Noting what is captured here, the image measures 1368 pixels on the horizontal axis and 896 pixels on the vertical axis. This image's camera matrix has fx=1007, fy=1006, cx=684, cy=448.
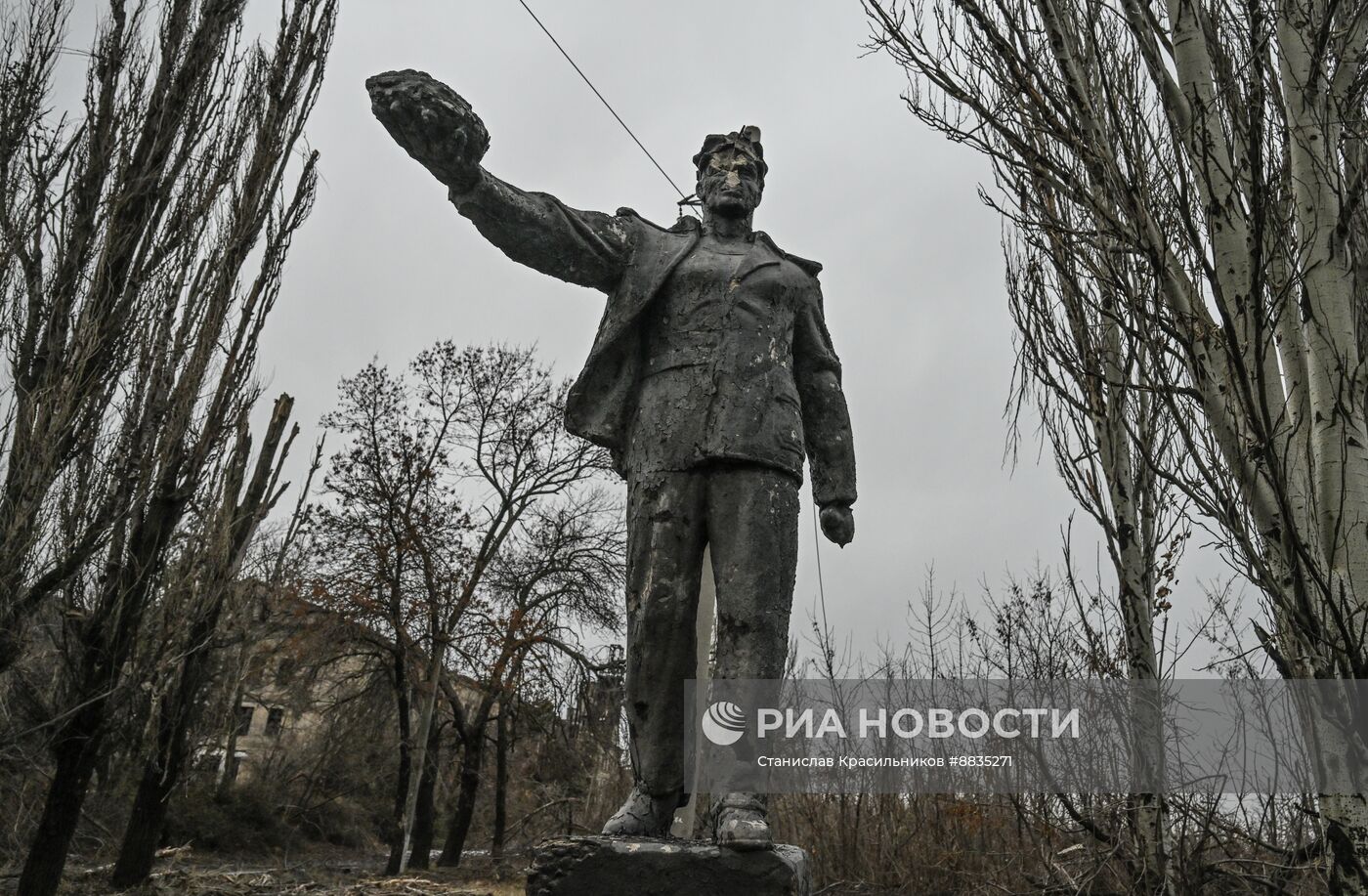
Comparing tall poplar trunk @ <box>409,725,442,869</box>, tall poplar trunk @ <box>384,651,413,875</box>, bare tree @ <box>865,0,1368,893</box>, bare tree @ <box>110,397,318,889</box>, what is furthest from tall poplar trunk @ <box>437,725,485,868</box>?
bare tree @ <box>865,0,1368,893</box>

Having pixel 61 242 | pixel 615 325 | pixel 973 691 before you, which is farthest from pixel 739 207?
pixel 61 242

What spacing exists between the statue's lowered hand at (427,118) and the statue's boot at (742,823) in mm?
1888

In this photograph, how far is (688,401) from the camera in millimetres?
3111

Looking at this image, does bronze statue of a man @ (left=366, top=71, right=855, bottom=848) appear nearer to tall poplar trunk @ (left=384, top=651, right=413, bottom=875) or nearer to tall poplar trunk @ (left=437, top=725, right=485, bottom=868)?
tall poplar trunk @ (left=384, top=651, right=413, bottom=875)

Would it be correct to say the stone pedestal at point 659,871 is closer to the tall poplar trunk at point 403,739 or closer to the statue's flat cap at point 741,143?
the statue's flat cap at point 741,143

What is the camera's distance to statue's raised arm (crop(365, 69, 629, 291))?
106 inches

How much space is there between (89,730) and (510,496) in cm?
1028

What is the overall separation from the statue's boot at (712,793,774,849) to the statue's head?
1.91 meters

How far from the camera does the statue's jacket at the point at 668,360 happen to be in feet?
9.97

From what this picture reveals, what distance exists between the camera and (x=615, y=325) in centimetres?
324

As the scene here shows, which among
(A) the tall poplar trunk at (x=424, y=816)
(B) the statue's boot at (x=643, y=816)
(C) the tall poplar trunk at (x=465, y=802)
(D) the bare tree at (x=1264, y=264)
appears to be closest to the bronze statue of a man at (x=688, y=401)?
(B) the statue's boot at (x=643, y=816)

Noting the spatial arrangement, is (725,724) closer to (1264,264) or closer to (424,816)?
(1264,264)

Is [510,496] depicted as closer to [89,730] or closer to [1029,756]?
[89,730]

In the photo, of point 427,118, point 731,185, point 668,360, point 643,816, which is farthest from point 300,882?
point 427,118
